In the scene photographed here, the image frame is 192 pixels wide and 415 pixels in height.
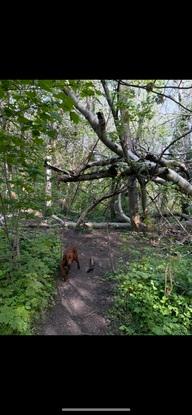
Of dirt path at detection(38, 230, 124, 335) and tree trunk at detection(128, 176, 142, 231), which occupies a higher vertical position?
tree trunk at detection(128, 176, 142, 231)

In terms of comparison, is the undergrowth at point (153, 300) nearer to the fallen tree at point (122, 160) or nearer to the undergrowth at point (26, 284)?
the undergrowth at point (26, 284)

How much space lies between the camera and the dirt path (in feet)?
9.11

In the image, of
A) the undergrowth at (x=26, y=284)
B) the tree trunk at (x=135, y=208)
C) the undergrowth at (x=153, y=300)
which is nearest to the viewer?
the undergrowth at (x=26, y=284)

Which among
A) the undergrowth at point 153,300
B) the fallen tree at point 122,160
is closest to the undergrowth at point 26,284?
the undergrowth at point 153,300

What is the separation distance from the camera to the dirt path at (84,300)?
278 centimetres

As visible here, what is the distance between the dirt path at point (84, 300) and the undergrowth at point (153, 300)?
0.45ft

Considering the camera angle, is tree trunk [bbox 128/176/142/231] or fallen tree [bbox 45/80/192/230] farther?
tree trunk [bbox 128/176/142/231]

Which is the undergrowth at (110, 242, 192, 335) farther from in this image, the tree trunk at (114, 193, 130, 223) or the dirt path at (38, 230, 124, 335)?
the tree trunk at (114, 193, 130, 223)

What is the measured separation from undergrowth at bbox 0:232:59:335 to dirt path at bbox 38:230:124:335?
12 cm

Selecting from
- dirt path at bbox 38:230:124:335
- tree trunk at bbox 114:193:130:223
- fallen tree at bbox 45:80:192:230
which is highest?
fallen tree at bbox 45:80:192:230

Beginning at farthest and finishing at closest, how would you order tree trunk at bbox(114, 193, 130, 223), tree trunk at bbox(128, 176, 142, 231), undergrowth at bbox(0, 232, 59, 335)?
tree trunk at bbox(114, 193, 130, 223) → tree trunk at bbox(128, 176, 142, 231) → undergrowth at bbox(0, 232, 59, 335)

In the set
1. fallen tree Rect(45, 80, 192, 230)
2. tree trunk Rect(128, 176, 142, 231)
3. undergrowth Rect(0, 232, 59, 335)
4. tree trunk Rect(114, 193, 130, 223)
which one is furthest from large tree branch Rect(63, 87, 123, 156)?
tree trunk Rect(114, 193, 130, 223)
